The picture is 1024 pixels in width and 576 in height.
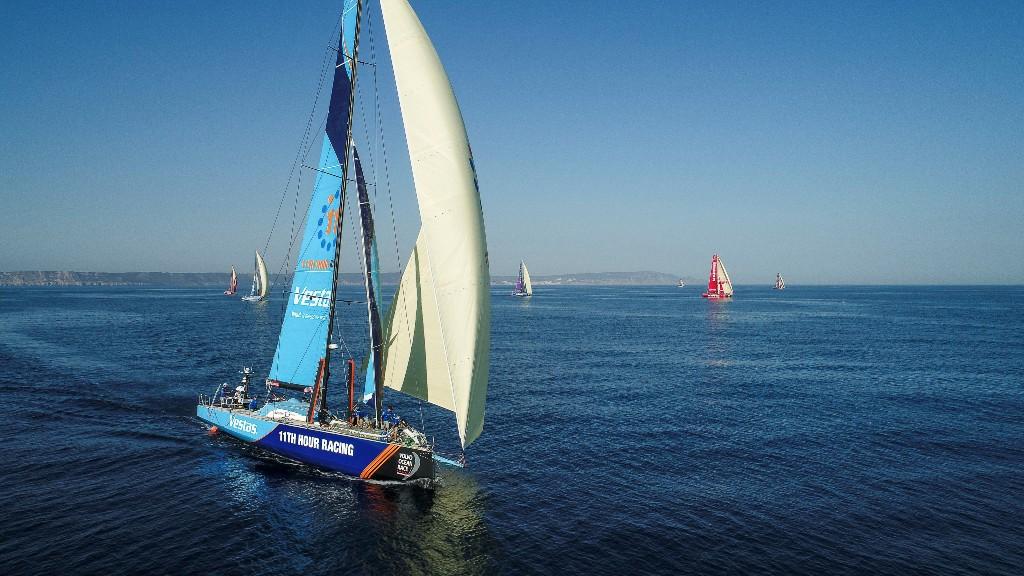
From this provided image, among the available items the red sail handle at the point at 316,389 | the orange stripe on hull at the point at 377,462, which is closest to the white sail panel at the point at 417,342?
the orange stripe on hull at the point at 377,462

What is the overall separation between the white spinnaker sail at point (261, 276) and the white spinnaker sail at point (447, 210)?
13049 cm

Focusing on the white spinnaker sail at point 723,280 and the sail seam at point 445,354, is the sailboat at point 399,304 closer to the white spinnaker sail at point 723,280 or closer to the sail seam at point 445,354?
the sail seam at point 445,354

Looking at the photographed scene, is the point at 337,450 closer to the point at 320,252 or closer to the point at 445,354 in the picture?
the point at 445,354

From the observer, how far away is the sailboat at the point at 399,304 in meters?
18.3

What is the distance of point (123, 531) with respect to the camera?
A: 18438 millimetres

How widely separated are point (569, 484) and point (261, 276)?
130465 millimetres

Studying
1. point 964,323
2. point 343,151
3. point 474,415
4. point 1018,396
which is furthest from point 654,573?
point 964,323

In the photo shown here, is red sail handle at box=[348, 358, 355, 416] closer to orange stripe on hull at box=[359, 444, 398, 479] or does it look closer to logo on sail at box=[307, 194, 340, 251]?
orange stripe on hull at box=[359, 444, 398, 479]

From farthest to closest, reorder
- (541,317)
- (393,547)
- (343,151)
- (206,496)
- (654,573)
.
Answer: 1. (541,317)
2. (343,151)
3. (206,496)
4. (393,547)
5. (654,573)

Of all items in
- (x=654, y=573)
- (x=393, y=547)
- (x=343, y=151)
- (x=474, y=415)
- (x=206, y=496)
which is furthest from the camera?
(x=343, y=151)

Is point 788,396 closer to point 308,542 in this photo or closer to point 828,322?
point 308,542

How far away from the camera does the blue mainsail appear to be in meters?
23.1

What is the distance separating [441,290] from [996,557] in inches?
779

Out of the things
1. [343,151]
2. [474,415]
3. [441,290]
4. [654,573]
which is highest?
[343,151]
